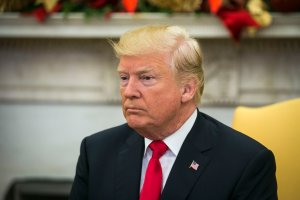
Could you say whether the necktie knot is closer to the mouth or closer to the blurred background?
the mouth

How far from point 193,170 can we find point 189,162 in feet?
0.10

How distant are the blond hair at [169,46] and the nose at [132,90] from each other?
9cm

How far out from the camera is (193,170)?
187cm

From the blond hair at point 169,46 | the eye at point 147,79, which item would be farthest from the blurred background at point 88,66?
the eye at point 147,79

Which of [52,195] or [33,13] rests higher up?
[33,13]

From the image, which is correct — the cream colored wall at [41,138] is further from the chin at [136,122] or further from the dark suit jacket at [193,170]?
the chin at [136,122]

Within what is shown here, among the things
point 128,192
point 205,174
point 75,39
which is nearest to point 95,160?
point 128,192

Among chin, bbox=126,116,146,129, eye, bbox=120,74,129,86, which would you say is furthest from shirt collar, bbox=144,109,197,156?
eye, bbox=120,74,129,86

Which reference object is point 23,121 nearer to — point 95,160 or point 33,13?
point 33,13

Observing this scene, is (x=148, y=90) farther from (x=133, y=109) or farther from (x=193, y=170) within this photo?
(x=193, y=170)

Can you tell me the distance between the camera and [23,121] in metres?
3.87

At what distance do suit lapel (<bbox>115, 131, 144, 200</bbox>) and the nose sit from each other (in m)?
Result: 0.25

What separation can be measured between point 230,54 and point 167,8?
0.53m

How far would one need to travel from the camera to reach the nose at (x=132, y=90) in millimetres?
1827
